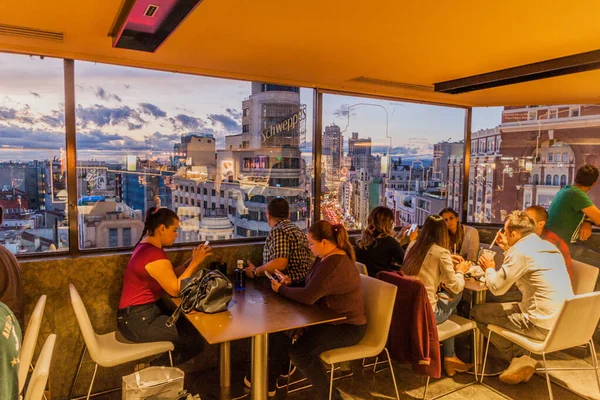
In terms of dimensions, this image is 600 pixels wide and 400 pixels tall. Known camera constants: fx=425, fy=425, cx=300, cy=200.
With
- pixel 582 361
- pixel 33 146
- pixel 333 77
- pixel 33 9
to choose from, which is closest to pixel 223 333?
pixel 33 9

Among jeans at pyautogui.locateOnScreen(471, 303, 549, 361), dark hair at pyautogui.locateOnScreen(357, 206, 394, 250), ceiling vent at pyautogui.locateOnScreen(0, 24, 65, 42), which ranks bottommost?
jeans at pyautogui.locateOnScreen(471, 303, 549, 361)

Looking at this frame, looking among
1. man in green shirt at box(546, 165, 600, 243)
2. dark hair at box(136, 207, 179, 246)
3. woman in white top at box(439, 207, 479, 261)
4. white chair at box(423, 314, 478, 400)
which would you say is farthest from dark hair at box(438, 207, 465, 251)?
dark hair at box(136, 207, 179, 246)

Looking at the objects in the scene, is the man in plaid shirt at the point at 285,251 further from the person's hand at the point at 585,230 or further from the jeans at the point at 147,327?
the person's hand at the point at 585,230

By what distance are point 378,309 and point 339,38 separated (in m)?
1.76

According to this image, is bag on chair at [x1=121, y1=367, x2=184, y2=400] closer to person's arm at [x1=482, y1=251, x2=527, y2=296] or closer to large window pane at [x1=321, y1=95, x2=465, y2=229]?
person's arm at [x1=482, y1=251, x2=527, y2=296]

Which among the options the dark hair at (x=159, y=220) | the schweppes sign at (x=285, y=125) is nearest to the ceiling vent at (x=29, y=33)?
the dark hair at (x=159, y=220)

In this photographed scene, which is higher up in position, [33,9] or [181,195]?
[33,9]

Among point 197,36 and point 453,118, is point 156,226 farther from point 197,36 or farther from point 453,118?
point 453,118

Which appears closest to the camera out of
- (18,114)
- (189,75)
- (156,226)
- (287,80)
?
(156,226)

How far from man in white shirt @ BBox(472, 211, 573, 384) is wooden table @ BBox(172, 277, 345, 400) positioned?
50.7 inches

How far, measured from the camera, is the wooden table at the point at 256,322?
2246 mm

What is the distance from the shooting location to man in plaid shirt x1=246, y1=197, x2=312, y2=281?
3209 mm

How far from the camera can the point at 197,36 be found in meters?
2.66

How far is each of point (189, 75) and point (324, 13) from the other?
1777 mm
